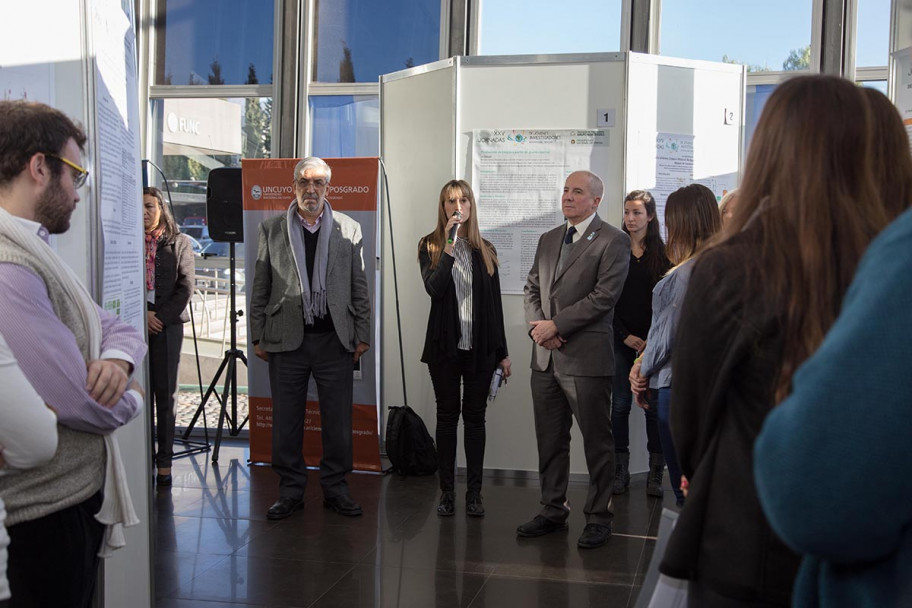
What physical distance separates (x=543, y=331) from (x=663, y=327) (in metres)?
0.78

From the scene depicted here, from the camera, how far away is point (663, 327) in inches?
131

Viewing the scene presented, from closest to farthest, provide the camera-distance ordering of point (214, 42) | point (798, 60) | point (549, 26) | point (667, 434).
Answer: point (667, 434)
point (798, 60)
point (549, 26)
point (214, 42)

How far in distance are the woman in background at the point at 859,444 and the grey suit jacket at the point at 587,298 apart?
304 cm

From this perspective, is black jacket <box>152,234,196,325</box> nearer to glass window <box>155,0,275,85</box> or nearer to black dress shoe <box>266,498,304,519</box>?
black dress shoe <box>266,498,304,519</box>

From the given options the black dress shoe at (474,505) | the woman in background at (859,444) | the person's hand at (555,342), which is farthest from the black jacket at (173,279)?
the woman in background at (859,444)

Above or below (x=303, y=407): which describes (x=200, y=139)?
above

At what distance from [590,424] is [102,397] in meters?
2.71

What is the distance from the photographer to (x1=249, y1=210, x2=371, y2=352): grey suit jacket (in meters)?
4.47

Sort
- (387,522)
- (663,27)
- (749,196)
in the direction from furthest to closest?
(663,27) < (387,522) < (749,196)

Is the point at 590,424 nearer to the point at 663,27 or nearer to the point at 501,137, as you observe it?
the point at 501,137

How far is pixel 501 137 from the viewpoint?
17.5 feet

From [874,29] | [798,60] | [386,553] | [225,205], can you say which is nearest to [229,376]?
[225,205]

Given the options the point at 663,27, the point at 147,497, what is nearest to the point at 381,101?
the point at 663,27

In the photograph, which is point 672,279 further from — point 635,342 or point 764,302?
point 764,302
